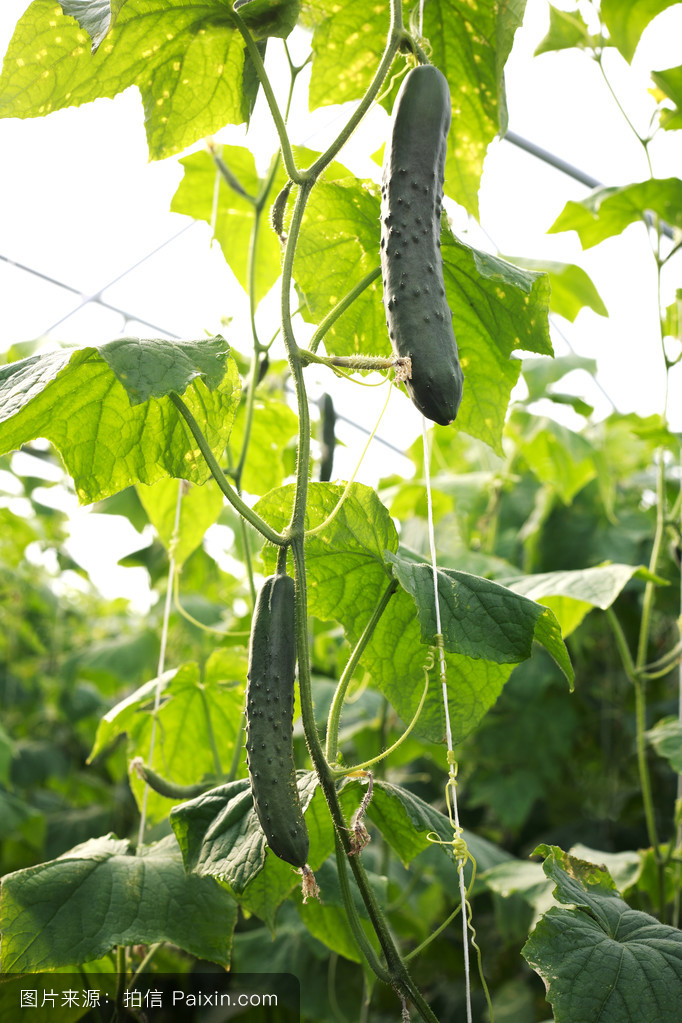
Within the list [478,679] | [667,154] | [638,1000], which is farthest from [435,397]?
[667,154]

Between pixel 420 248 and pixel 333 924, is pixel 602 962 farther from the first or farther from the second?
pixel 420 248

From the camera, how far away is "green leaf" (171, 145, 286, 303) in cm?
183

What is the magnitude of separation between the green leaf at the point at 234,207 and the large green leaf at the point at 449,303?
1.57ft

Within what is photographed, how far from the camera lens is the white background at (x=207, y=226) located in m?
2.88

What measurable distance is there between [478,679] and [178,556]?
779 millimetres

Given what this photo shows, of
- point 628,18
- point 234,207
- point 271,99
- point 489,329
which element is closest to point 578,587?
point 489,329

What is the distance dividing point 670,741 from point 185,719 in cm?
100

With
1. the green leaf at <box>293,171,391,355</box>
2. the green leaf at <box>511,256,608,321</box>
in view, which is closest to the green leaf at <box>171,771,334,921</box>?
the green leaf at <box>293,171,391,355</box>

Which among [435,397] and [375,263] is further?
[375,263]

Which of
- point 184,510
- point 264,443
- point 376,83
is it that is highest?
point 376,83

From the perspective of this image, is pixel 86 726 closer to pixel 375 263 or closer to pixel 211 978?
pixel 211 978

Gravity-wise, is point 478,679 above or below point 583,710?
above

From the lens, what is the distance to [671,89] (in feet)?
6.09

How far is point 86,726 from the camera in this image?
178 inches
